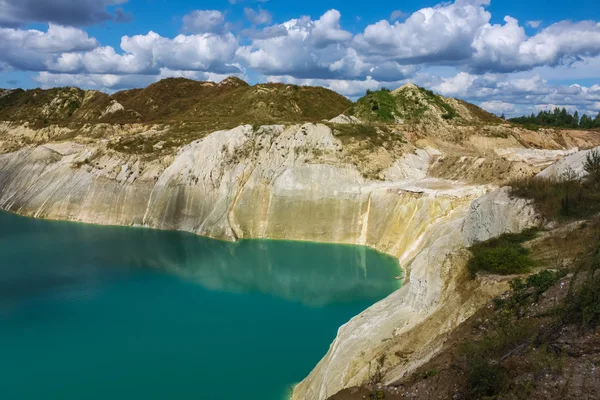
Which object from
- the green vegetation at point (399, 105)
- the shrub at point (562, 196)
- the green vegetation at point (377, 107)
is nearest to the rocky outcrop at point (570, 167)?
the shrub at point (562, 196)

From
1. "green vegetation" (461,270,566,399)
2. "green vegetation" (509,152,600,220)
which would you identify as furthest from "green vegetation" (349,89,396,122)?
"green vegetation" (461,270,566,399)

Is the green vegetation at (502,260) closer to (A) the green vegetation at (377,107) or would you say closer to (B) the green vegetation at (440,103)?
(A) the green vegetation at (377,107)

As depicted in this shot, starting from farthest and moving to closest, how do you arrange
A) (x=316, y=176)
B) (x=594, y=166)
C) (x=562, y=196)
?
(x=316, y=176), (x=594, y=166), (x=562, y=196)

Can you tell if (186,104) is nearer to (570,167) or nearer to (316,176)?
(316,176)

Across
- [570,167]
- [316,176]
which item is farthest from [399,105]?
[570,167]

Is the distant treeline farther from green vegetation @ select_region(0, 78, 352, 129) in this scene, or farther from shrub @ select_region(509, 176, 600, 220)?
shrub @ select_region(509, 176, 600, 220)

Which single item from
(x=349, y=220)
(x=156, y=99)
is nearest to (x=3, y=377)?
(x=349, y=220)
